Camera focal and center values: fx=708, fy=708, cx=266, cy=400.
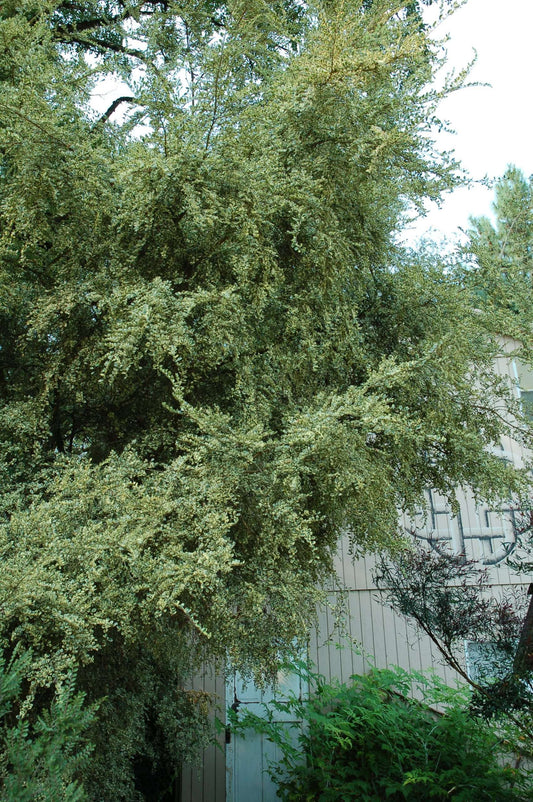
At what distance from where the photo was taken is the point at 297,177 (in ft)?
14.3

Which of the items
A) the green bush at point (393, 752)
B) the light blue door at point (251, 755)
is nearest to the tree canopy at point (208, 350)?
the green bush at point (393, 752)

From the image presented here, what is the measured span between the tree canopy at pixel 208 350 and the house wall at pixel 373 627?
1289 millimetres

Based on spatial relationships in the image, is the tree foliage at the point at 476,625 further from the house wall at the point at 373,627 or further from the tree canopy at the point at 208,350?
the house wall at the point at 373,627

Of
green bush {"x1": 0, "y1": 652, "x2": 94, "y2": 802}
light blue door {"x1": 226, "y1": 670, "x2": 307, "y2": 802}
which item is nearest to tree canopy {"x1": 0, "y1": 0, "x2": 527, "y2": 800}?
green bush {"x1": 0, "y1": 652, "x2": 94, "y2": 802}

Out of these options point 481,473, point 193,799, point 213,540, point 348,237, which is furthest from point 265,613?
point 193,799

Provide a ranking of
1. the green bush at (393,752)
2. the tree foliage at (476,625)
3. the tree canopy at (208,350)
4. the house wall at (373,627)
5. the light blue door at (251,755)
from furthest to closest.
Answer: the house wall at (373,627)
the light blue door at (251,755)
the green bush at (393,752)
the tree foliage at (476,625)
the tree canopy at (208,350)

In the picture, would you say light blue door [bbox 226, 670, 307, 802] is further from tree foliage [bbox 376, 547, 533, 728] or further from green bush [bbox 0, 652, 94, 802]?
green bush [bbox 0, 652, 94, 802]

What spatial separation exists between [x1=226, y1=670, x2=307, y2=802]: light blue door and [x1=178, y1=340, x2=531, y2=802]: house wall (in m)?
0.09

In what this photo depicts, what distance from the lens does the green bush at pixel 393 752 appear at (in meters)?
4.77

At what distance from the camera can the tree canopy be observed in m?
3.69

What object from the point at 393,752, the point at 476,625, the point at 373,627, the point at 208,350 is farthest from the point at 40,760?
the point at 373,627

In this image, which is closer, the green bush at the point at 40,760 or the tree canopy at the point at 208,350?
the green bush at the point at 40,760

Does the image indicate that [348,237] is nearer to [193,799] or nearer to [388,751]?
[388,751]

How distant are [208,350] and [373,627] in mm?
4081
